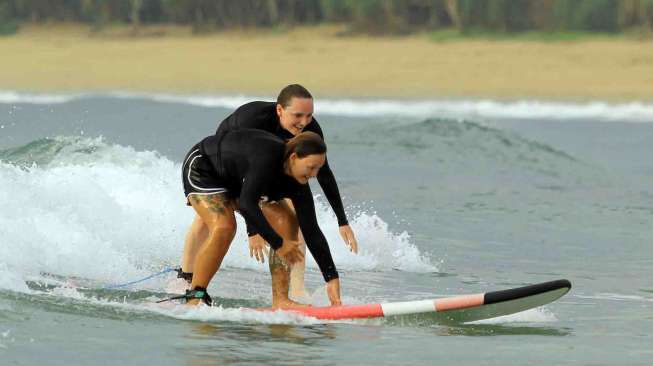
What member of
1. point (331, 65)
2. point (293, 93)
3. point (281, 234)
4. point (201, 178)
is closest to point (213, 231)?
point (201, 178)

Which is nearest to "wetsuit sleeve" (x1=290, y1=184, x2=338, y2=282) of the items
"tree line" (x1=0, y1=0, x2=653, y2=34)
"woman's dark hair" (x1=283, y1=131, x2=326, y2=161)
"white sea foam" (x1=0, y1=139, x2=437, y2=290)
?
"woman's dark hair" (x1=283, y1=131, x2=326, y2=161)

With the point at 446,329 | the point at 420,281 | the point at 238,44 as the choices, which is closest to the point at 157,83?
the point at 238,44

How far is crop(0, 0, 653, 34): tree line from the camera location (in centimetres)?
4262

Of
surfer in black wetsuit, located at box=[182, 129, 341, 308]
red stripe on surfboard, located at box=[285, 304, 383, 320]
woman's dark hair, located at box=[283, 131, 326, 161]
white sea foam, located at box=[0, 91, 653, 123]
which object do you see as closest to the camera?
woman's dark hair, located at box=[283, 131, 326, 161]

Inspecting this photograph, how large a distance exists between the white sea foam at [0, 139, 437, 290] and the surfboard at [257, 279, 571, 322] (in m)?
2.32

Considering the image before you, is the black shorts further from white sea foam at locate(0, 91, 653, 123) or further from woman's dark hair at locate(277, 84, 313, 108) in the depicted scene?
white sea foam at locate(0, 91, 653, 123)

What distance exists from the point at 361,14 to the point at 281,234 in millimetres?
34622

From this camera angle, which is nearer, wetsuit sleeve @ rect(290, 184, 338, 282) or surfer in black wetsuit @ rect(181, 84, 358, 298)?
surfer in black wetsuit @ rect(181, 84, 358, 298)

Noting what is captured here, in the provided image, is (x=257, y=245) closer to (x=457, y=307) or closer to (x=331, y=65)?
(x=457, y=307)

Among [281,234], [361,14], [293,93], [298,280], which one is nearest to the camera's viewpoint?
[293,93]

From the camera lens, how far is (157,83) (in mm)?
40000

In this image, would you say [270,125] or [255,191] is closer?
[255,191]

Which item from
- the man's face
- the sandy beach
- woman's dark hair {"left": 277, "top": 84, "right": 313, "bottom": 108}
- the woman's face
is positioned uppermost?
woman's dark hair {"left": 277, "top": 84, "right": 313, "bottom": 108}

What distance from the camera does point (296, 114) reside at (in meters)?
9.72
